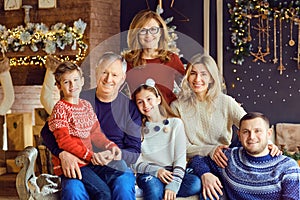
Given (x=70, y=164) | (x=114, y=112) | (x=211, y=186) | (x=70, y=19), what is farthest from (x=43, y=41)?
(x=211, y=186)

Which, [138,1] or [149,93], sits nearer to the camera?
[149,93]

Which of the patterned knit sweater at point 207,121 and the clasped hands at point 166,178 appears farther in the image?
the patterned knit sweater at point 207,121

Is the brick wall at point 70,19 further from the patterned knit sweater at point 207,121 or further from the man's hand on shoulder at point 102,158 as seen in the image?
the man's hand on shoulder at point 102,158

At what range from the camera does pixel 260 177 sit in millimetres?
2174

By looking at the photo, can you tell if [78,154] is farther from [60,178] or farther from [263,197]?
[263,197]

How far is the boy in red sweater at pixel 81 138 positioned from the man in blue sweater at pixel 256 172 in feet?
1.39

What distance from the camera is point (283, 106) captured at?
5297 mm

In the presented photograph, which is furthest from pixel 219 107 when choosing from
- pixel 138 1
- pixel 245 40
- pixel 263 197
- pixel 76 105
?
pixel 138 1

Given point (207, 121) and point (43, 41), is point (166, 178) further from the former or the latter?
point (43, 41)

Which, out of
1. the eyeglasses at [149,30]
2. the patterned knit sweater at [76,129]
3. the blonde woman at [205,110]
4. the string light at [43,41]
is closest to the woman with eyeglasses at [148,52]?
the eyeglasses at [149,30]

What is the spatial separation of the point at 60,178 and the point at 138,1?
149 inches

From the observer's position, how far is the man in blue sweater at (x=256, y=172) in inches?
84.7

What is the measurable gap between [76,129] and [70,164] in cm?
15

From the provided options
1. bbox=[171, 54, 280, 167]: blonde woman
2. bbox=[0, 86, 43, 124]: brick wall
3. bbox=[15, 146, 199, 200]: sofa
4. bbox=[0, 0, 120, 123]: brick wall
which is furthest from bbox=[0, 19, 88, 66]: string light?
bbox=[15, 146, 199, 200]: sofa
